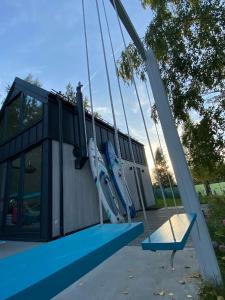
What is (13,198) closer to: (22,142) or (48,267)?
(22,142)

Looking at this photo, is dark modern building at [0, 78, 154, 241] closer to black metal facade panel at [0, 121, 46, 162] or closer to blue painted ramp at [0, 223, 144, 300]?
black metal facade panel at [0, 121, 46, 162]

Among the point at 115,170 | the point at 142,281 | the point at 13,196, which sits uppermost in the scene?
the point at 115,170

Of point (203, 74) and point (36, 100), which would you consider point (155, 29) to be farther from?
point (36, 100)

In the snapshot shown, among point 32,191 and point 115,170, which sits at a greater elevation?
point 115,170

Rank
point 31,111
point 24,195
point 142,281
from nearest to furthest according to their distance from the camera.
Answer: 1. point 142,281
2. point 24,195
3. point 31,111

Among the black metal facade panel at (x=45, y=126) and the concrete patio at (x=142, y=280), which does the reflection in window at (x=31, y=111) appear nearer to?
the black metal facade panel at (x=45, y=126)

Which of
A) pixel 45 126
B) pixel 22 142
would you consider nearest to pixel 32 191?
pixel 22 142

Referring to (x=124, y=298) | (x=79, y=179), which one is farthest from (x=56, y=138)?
(x=124, y=298)

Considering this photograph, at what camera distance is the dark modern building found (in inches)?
254

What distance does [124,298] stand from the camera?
226 cm

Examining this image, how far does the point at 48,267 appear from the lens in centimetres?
68

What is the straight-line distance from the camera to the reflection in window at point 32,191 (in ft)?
21.7

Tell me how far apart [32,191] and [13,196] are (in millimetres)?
1209

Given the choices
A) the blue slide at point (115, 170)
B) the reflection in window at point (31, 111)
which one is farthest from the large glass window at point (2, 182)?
the blue slide at point (115, 170)
